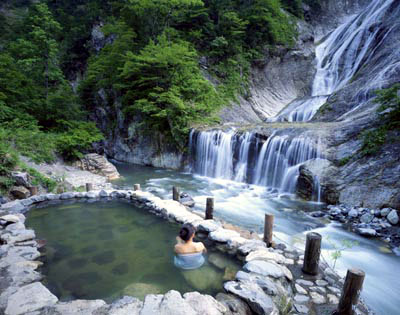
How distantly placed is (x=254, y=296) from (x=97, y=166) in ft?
36.4

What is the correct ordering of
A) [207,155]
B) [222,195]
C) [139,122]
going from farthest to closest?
[139,122], [207,155], [222,195]

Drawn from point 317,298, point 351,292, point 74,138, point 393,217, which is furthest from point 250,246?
point 74,138

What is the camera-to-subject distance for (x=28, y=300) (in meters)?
2.83

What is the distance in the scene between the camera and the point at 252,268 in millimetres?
3594

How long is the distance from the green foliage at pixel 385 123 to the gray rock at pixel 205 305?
7.77m

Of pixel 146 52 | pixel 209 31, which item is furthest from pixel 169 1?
pixel 209 31

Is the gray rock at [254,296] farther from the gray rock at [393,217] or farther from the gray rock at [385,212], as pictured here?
the gray rock at [385,212]

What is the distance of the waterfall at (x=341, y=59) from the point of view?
54.7 feet

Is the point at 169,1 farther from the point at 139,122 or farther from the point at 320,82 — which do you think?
the point at 320,82

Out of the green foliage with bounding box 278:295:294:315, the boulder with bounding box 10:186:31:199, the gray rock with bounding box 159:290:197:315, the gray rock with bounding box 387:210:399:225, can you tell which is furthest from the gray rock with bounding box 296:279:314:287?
the boulder with bounding box 10:186:31:199

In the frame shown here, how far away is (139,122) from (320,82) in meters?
15.6

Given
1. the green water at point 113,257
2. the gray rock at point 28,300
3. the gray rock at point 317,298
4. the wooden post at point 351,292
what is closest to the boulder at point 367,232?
the gray rock at point 317,298

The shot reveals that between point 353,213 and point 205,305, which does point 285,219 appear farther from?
point 205,305

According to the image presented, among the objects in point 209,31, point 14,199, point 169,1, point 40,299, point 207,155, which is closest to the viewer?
point 40,299
